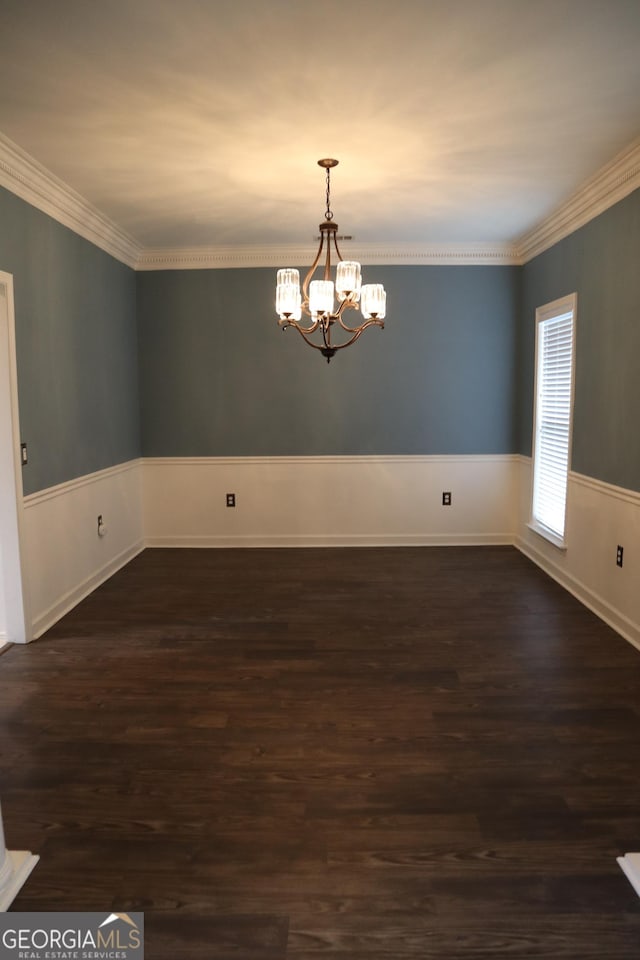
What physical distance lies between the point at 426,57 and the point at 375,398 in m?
3.49

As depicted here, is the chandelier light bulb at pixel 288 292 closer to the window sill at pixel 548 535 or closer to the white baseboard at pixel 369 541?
the window sill at pixel 548 535

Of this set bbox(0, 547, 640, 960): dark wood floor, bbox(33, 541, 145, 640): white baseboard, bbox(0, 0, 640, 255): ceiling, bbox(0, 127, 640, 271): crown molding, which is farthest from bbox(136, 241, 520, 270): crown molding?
bbox(0, 547, 640, 960): dark wood floor

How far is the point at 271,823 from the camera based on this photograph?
7.09ft

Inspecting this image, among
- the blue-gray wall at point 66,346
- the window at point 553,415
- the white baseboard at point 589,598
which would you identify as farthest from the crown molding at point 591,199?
the blue-gray wall at point 66,346

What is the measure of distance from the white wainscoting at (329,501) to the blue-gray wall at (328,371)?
0.44 feet

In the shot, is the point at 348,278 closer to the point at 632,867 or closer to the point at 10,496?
the point at 10,496

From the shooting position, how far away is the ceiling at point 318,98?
7.22 ft

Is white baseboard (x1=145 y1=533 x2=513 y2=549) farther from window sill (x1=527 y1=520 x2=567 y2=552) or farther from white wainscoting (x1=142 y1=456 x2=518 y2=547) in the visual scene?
window sill (x1=527 y1=520 x2=567 y2=552)

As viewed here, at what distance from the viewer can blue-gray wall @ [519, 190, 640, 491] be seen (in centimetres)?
363

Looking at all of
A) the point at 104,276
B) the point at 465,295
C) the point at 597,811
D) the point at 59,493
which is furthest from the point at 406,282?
the point at 597,811

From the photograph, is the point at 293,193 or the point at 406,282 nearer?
the point at 293,193

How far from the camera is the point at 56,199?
393cm

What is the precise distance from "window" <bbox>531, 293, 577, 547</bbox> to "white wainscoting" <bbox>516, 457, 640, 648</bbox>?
0.18 m

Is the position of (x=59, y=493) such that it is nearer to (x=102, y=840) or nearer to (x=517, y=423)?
(x=102, y=840)
